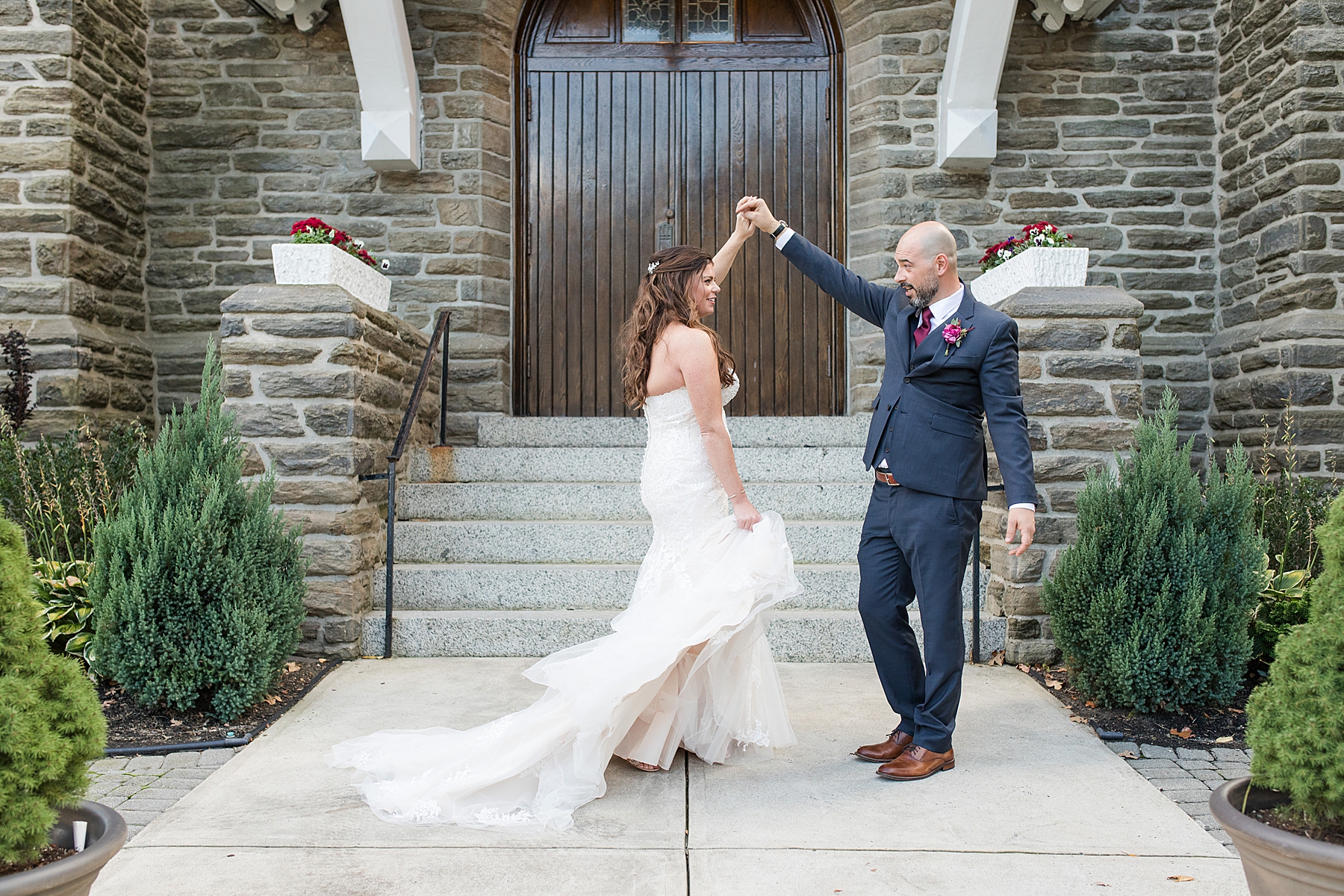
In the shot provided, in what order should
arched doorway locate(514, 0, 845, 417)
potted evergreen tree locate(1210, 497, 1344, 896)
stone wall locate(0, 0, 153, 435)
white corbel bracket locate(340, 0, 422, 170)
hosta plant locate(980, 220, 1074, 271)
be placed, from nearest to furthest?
potted evergreen tree locate(1210, 497, 1344, 896) → hosta plant locate(980, 220, 1074, 271) → stone wall locate(0, 0, 153, 435) → white corbel bracket locate(340, 0, 422, 170) → arched doorway locate(514, 0, 845, 417)

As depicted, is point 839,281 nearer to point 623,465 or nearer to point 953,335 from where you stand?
point 953,335

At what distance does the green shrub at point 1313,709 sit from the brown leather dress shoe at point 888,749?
1.34 m

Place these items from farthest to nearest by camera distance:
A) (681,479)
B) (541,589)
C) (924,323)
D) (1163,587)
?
(541,589) < (1163,587) < (681,479) < (924,323)

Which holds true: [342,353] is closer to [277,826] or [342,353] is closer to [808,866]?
[277,826]

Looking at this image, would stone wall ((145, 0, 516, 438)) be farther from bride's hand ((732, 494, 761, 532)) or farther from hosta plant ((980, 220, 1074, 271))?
bride's hand ((732, 494, 761, 532))

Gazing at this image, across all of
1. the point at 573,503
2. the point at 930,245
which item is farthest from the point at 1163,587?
the point at 573,503

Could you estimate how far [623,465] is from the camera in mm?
5777

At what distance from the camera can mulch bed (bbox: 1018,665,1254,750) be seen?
359cm

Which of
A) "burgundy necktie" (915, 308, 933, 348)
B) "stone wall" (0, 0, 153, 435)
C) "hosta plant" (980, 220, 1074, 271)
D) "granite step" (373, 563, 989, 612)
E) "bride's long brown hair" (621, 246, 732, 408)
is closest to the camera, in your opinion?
"burgundy necktie" (915, 308, 933, 348)

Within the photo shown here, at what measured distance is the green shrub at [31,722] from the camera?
1758 millimetres

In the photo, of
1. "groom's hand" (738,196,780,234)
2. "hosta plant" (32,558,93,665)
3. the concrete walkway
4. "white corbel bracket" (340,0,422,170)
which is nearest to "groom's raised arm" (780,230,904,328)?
"groom's hand" (738,196,780,234)

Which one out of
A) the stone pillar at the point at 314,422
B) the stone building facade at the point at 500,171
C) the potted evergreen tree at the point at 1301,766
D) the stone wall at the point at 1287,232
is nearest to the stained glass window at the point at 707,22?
the stone building facade at the point at 500,171

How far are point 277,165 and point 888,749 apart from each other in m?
5.88

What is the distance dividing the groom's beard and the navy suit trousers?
2.00 feet
